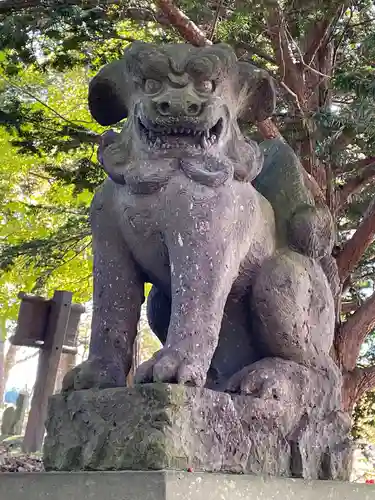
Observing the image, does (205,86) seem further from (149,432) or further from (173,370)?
(149,432)

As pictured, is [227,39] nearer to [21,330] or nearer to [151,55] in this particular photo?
[21,330]

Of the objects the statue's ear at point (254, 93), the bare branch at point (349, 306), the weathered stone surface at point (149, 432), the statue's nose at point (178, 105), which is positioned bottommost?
the weathered stone surface at point (149, 432)

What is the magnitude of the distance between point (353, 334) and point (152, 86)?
348 centimetres

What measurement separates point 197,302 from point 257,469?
0.48m

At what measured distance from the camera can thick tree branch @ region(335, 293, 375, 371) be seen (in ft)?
16.3

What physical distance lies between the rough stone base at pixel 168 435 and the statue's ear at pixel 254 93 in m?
1.03

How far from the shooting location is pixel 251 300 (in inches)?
81.4

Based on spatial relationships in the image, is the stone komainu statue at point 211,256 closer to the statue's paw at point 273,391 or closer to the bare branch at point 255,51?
the statue's paw at point 273,391

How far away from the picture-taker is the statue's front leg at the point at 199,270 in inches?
68.9

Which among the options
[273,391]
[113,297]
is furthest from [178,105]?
[273,391]

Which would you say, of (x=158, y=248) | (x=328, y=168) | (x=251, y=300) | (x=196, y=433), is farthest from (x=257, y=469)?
(x=328, y=168)

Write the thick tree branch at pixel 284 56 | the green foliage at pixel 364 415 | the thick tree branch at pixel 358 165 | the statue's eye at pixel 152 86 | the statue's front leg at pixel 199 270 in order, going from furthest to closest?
the green foliage at pixel 364 415 < the thick tree branch at pixel 358 165 < the thick tree branch at pixel 284 56 < the statue's eye at pixel 152 86 < the statue's front leg at pixel 199 270

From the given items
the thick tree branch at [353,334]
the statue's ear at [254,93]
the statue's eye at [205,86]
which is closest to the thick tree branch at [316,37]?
the thick tree branch at [353,334]

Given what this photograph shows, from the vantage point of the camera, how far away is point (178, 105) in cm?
190
